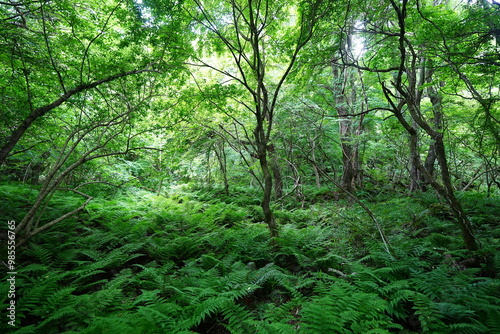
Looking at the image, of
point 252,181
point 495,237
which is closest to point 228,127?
point 252,181

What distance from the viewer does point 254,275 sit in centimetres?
351

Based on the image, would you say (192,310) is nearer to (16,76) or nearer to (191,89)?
(191,89)

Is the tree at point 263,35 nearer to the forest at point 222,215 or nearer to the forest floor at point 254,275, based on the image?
the forest at point 222,215

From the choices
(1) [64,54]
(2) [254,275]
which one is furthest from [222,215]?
(1) [64,54]

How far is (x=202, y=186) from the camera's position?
11.3 m

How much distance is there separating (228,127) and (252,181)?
4024mm

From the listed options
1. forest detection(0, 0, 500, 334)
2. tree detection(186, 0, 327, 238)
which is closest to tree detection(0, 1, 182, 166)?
forest detection(0, 0, 500, 334)

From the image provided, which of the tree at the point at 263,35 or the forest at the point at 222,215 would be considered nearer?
the forest at the point at 222,215

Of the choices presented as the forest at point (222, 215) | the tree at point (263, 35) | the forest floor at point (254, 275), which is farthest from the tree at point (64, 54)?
the forest floor at point (254, 275)

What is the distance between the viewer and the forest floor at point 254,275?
239 cm

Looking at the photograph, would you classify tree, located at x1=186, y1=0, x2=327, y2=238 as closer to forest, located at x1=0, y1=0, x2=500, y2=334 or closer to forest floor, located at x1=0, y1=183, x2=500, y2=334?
forest, located at x1=0, y1=0, x2=500, y2=334

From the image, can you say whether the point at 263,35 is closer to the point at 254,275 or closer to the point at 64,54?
the point at 64,54

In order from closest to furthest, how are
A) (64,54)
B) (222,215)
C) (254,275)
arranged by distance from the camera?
(254,275)
(64,54)
(222,215)

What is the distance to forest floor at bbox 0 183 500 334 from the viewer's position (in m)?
2.39
